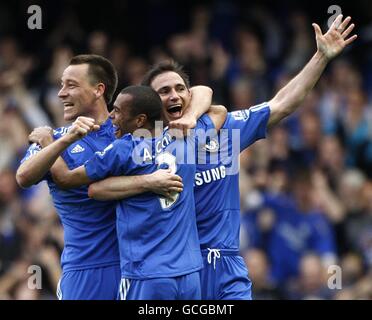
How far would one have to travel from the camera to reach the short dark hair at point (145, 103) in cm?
822

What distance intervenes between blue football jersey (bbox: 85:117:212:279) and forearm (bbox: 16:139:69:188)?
25 centimetres

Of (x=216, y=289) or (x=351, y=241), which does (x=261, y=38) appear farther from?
(x=216, y=289)

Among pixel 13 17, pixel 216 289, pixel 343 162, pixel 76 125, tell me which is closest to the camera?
pixel 76 125

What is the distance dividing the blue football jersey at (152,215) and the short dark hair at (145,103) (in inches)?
6.5

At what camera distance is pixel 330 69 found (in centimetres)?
1572

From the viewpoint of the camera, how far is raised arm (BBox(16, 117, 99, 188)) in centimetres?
796

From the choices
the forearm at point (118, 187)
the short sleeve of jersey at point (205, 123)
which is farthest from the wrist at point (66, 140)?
the short sleeve of jersey at point (205, 123)

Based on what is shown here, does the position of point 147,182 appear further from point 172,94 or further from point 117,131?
point 172,94

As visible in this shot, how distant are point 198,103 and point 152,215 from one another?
1215 millimetres

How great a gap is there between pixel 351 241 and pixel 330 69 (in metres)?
2.88

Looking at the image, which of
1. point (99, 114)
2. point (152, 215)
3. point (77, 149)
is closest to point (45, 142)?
point (77, 149)

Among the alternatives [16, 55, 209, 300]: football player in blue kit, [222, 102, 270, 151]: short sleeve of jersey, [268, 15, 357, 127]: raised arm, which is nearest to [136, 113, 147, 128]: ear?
[16, 55, 209, 300]: football player in blue kit

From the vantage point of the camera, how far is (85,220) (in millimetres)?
8625
